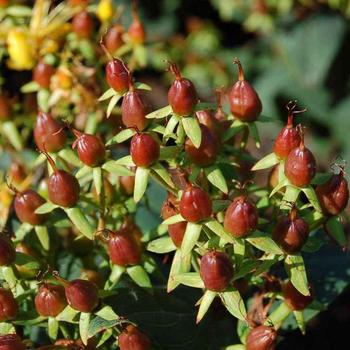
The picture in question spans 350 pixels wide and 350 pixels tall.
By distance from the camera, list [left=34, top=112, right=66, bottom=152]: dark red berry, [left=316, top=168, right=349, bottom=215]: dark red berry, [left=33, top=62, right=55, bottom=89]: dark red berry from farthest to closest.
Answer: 1. [left=33, top=62, right=55, bottom=89]: dark red berry
2. [left=34, top=112, right=66, bottom=152]: dark red berry
3. [left=316, top=168, right=349, bottom=215]: dark red berry

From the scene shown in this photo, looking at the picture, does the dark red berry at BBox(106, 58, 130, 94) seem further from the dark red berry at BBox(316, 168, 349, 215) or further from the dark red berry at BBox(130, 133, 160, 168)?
the dark red berry at BBox(316, 168, 349, 215)

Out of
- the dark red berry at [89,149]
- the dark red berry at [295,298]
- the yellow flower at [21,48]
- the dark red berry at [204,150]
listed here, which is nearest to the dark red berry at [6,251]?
the dark red berry at [89,149]

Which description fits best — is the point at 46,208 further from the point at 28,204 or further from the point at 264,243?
the point at 264,243

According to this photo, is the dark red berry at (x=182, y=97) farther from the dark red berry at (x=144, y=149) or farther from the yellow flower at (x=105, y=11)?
the yellow flower at (x=105, y=11)

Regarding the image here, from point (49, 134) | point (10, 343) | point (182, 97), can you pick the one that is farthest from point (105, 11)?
point (10, 343)

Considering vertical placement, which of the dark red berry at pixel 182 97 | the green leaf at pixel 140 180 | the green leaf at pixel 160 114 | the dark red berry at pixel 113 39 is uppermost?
the dark red berry at pixel 182 97

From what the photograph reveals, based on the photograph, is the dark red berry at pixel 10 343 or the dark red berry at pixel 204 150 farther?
the dark red berry at pixel 204 150

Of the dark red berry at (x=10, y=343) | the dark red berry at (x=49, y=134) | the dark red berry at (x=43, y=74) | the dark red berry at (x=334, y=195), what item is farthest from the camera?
the dark red berry at (x=43, y=74)

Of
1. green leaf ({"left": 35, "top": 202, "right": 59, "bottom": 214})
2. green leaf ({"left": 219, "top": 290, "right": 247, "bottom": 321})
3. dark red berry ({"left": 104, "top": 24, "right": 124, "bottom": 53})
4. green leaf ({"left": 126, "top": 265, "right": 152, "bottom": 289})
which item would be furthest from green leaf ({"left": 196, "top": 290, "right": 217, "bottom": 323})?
dark red berry ({"left": 104, "top": 24, "right": 124, "bottom": 53})
